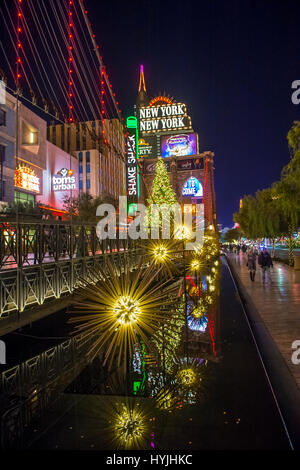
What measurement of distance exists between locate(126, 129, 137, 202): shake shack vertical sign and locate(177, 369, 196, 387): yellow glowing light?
40693 millimetres

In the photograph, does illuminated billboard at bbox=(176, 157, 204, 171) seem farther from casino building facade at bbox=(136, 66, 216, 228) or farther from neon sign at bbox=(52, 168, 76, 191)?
neon sign at bbox=(52, 168, 76, 191)

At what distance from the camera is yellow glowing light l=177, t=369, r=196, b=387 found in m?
5.14

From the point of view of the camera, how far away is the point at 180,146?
7488 centimetres

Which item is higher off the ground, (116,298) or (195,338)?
(116,298)

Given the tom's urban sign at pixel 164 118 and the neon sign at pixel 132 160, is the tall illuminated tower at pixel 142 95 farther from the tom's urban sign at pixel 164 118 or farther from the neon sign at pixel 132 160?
the neon sign at pixel 132 160

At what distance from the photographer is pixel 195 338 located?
7.72m

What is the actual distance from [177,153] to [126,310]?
7321 centimetres

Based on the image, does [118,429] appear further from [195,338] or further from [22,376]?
[195,338]

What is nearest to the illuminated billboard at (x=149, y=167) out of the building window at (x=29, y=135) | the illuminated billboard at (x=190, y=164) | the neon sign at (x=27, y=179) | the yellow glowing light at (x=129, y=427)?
the illuminated billboard at (x=190, y=164)

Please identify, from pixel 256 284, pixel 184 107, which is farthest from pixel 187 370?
pixel 184 107

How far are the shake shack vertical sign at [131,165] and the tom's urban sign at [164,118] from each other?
36.7 metres

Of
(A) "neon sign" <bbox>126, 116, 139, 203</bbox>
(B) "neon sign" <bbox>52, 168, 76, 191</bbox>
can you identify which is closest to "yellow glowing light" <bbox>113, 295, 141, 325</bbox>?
(A) "neon sign" <bbox>126, 116, 139, 203</bbox>

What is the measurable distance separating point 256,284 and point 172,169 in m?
61.5
